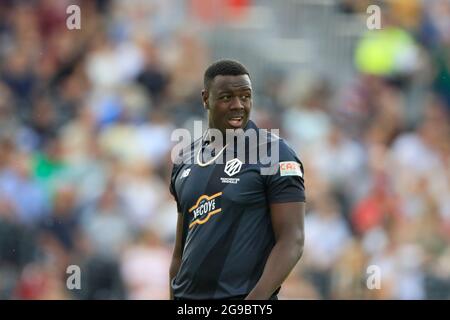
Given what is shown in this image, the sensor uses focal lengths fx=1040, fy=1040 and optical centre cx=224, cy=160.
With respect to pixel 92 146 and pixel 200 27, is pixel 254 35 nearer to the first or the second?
pixel 200 27

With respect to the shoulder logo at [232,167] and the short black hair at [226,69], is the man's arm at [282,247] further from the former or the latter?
the short black hair at [226,69]

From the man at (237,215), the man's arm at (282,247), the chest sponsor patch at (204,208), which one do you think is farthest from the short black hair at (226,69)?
the man's arm at (282,247)

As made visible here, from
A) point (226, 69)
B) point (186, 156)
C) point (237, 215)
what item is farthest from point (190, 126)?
point (237, 215)

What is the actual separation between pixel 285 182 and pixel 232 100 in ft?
1.92

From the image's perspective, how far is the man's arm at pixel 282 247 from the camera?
541 centimetres

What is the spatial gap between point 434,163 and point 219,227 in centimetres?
638

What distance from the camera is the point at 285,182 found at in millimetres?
5461

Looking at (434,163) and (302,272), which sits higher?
(434,163)

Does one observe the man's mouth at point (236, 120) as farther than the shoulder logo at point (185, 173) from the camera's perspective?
No

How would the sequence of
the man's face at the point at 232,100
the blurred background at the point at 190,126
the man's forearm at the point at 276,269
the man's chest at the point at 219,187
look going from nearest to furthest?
the man's forearm at the point at 276,269 → the man's chest at the point at 219,187 → the man's face at the point at 232,100 → the blurred background at the point at 190,126
